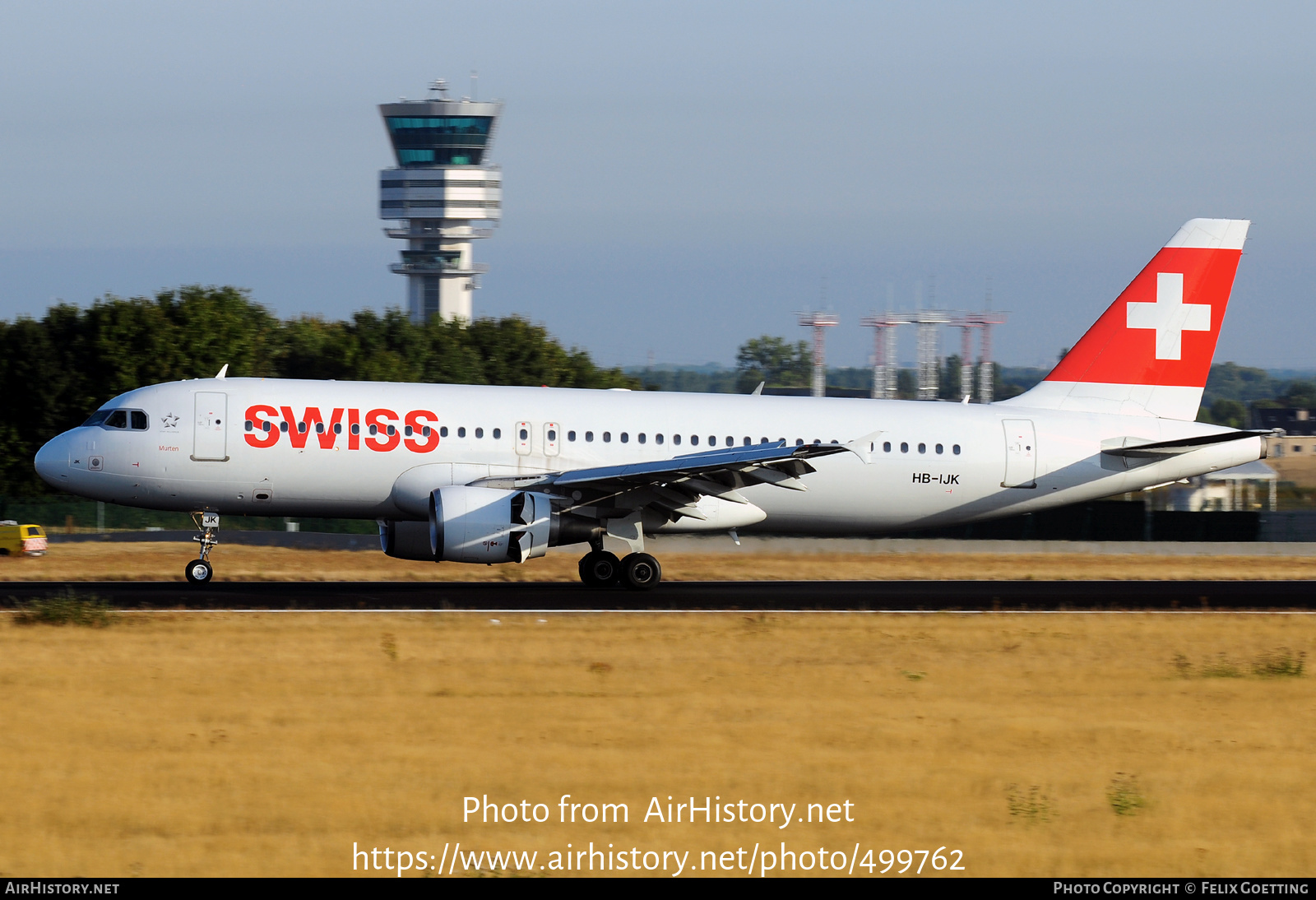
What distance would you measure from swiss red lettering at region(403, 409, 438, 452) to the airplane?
34 millimetres

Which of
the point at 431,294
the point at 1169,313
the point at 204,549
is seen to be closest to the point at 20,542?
the point at 204,549

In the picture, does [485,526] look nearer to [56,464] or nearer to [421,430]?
[421,430]

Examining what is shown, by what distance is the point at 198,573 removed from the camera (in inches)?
1059

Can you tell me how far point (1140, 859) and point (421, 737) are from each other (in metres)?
6.59

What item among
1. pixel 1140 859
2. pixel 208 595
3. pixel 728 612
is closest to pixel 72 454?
pixel 208 595

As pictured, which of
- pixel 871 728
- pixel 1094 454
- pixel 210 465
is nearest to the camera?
pixel 871 728

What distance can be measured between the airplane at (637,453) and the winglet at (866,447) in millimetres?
41

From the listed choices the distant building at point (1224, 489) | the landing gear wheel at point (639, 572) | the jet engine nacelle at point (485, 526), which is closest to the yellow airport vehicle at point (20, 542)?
the jet engine nacelle at point (485, 526)

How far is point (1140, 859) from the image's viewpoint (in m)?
10.2

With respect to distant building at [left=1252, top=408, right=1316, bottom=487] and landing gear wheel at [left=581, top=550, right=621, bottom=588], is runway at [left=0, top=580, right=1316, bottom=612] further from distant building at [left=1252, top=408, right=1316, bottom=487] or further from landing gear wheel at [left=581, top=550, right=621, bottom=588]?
Answer: distant building at [left=1252, top=408, right=1316, bottom=487]

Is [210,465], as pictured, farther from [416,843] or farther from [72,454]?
[416,843]

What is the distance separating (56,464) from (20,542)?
12.4 m

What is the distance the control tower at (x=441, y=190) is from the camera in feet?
409

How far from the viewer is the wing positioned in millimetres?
25641
